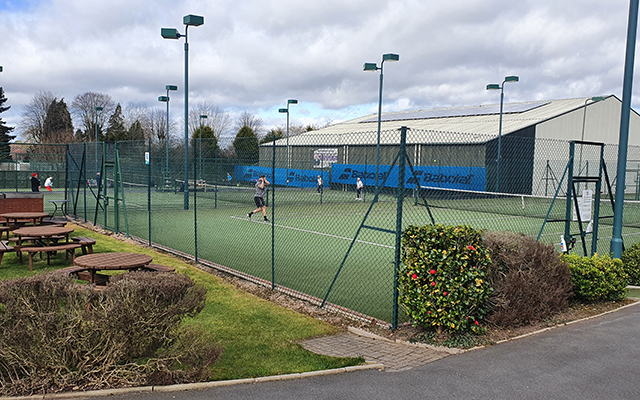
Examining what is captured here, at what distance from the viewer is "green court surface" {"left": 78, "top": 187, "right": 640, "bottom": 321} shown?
9094mm

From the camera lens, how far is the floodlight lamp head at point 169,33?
1883cm

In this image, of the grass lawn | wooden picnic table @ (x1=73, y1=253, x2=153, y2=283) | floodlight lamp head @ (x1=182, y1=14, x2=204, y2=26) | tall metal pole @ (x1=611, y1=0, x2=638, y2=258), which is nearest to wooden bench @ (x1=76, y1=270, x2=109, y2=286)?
wooden picnic table @ (x1=73, y1=253, x2=153, y2=283)

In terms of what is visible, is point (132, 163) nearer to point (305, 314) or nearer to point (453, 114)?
point (305, 314)

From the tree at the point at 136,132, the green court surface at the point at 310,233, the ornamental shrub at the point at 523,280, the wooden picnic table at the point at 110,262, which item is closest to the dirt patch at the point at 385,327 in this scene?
the ornamental shrub at the point at 523,280

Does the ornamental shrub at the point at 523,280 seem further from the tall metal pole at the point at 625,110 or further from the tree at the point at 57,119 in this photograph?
Result: the tree at the point at 57,119

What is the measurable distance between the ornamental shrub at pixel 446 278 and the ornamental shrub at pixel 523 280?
1.37 ft

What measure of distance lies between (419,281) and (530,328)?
1617mm

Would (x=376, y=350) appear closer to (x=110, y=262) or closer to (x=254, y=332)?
(x=254, y=332)

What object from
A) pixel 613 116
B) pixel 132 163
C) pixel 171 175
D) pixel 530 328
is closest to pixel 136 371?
pixel 530 328

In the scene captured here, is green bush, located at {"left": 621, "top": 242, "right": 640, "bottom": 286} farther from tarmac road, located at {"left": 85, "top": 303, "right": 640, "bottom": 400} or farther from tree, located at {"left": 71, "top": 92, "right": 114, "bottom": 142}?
tree, located at {"left": 71, "top": 92, "right": 114, "bottom": 142}

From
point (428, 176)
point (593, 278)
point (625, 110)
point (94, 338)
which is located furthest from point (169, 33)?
point (94, 338)

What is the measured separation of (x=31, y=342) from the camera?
13.6 feet

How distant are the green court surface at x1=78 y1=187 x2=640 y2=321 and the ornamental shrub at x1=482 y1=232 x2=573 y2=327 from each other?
1.33 m

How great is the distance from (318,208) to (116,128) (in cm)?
6912
